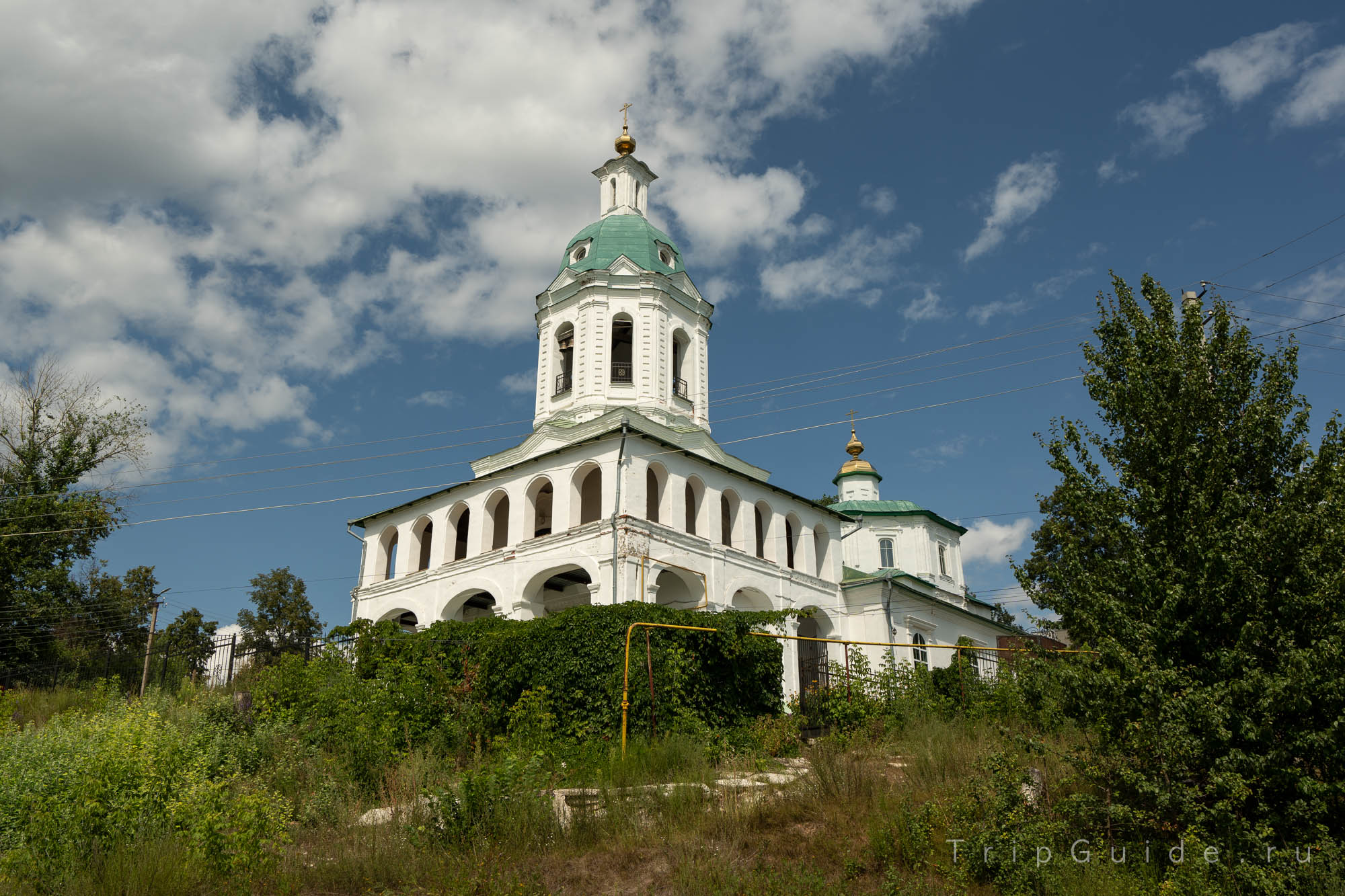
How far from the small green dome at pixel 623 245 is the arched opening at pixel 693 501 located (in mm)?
7264

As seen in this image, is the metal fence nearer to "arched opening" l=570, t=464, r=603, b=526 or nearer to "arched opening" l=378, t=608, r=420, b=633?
"arched opening" l=378, t=608, r=420, b=633

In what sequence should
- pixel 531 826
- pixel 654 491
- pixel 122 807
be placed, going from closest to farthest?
pixel 122 807, pixel 531 826, pixel 654 491

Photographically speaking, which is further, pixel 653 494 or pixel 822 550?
pixel 822 550

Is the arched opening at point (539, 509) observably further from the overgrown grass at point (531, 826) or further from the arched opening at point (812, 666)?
the overgrown grass at point (531, 826)

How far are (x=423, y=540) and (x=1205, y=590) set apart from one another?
22.5 m

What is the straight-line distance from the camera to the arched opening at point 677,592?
22.9 metres

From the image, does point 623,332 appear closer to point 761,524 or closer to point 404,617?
point 761,524

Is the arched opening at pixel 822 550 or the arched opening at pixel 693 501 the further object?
the arched opening at pixel 822 550

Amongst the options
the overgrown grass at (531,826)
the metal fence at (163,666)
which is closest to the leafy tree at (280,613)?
the metal fence at (163,666)

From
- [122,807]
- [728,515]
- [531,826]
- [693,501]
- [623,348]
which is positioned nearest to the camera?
[122,807]

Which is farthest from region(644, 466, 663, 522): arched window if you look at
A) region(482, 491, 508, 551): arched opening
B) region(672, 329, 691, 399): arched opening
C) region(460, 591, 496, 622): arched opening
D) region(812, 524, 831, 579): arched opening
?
region(812, 524, 831, 579): arched opening

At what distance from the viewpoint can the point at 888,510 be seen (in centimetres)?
3931

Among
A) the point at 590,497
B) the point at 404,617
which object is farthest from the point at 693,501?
the point at 404,617

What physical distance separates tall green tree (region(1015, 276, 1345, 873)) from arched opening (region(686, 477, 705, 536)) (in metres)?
13.9
